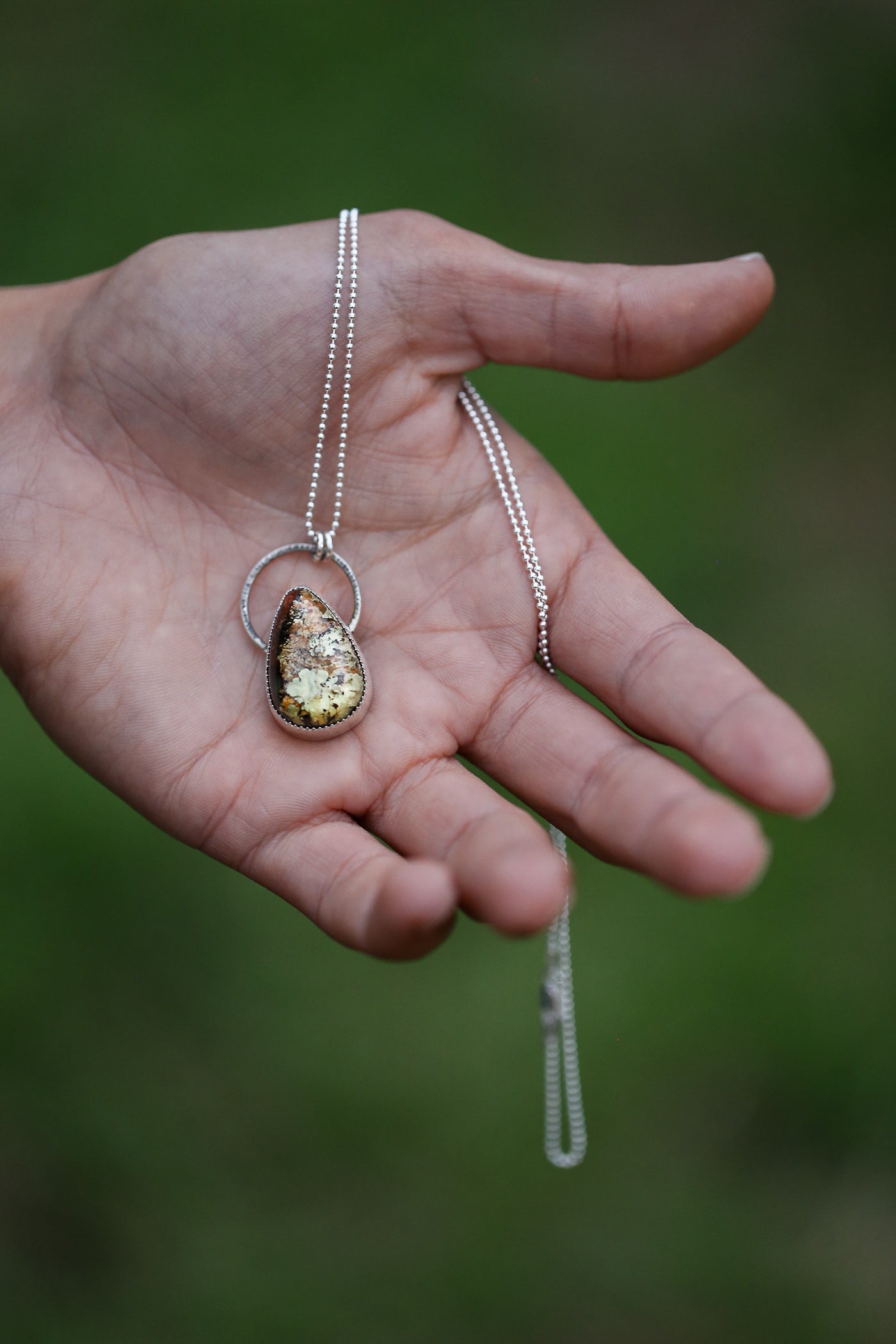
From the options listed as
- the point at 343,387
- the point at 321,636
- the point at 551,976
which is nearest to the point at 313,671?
the point at 321,636

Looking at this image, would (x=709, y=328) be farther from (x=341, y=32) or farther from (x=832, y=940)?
(x=341, y=32)

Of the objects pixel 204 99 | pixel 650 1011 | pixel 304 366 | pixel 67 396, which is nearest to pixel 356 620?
pixel 304 366

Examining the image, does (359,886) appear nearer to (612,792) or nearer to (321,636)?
(612,792)

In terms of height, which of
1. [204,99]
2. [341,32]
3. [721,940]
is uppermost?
[341,32]

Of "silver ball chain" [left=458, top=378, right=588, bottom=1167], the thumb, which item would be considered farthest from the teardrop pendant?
the thumb

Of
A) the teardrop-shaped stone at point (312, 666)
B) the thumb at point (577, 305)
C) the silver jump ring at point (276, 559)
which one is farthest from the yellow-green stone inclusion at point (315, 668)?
the thumb at point (577, 305)

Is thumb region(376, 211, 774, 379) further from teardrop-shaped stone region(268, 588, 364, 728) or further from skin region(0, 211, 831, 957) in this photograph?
teardrop-shaped stone region(268, 588, 364, 728)

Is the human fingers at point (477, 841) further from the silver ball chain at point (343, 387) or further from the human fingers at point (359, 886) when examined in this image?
the silver ball chain at point (343, 387)
